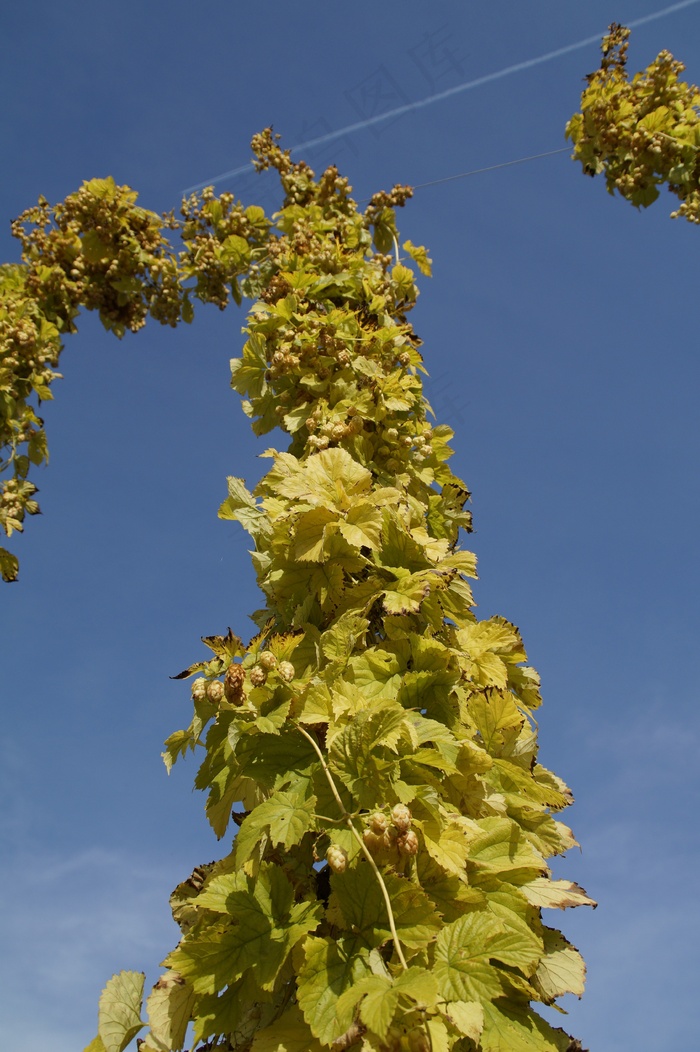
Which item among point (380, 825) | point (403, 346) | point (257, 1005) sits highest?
point (403, 346)

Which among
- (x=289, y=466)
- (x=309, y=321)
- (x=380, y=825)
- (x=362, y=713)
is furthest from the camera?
(x=309, y=321)

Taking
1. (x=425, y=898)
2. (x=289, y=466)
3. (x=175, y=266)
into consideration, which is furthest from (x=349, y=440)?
(x=175, y=266)

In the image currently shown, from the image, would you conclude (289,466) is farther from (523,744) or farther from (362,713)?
(523,744)

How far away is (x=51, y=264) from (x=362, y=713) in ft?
10.7

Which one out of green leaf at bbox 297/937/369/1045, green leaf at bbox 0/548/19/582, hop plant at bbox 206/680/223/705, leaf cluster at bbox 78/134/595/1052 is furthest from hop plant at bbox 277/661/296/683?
green leaf at bbox 0/548/19/582

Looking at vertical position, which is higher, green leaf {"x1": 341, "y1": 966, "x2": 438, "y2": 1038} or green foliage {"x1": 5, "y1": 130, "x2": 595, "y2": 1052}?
green foliage {"x1": 5, "y1": 130, "x2": 595, "y2": 1052}

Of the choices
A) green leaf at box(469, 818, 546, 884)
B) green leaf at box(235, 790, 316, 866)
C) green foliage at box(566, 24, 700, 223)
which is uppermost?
green foliage at box(566, 24, 700, 223)

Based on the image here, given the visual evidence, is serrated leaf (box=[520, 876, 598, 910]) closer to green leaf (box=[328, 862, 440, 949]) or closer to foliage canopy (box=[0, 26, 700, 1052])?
foliage canopy (box=[0, 26, 700, 1052])

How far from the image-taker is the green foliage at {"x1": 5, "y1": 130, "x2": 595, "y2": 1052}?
99 cm

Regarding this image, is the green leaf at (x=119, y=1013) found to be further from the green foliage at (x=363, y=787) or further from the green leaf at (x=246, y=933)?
the green leaf at (x=246, y=933)

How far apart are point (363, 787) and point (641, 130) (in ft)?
11.3

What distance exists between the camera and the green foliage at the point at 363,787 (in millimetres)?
988

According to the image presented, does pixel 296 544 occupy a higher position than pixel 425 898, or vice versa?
pixel 296 544

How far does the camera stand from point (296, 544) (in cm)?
151
